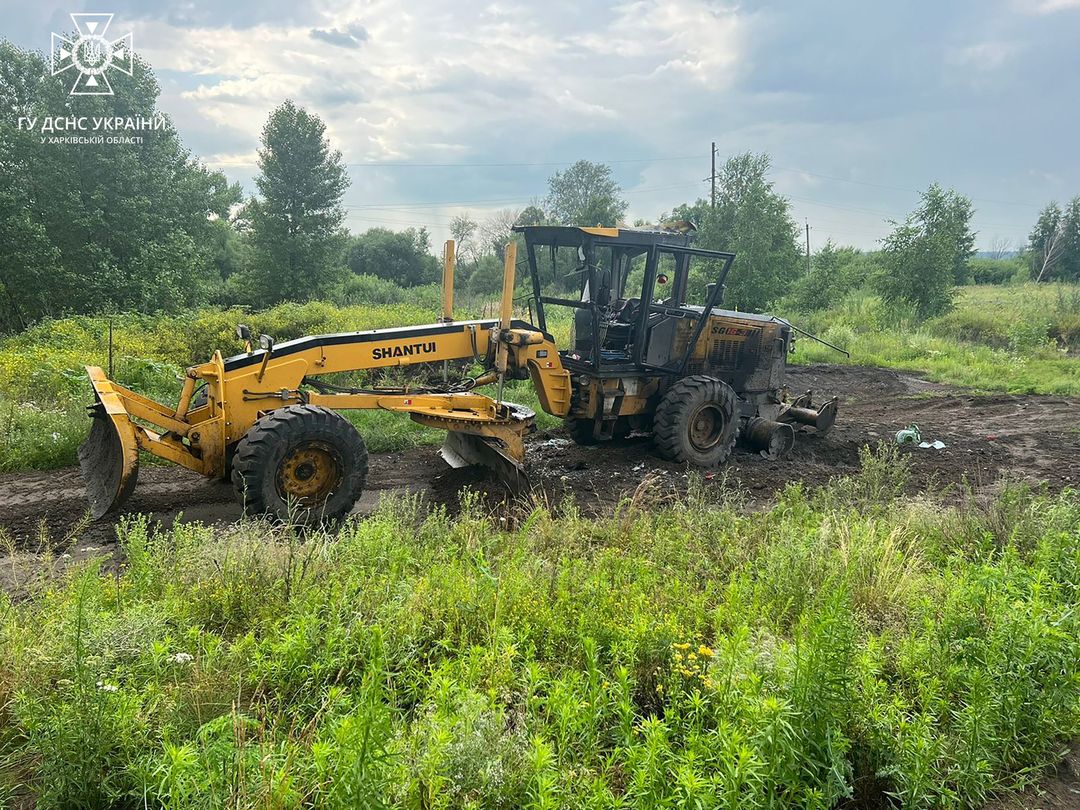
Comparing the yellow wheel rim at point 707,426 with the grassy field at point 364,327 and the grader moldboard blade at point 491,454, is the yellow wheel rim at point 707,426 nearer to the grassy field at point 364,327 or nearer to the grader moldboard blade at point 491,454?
the grassy field at point 364,327

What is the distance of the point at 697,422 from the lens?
27.0 ft

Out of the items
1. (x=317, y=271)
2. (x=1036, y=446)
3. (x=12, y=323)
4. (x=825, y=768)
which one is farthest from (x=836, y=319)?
(x=12, y=323)

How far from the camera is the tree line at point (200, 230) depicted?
55.4 ft

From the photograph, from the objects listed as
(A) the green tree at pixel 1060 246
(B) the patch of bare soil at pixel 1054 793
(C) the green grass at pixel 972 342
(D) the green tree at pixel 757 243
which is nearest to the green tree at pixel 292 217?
(D) the green tree at pixel 757 243

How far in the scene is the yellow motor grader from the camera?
5281 millimetres

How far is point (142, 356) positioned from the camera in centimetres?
1094

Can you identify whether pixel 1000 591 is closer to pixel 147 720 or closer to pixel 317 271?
pixel 147 720

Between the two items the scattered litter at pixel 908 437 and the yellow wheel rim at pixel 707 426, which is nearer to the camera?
the yellow wheel rim at pixel 707 426

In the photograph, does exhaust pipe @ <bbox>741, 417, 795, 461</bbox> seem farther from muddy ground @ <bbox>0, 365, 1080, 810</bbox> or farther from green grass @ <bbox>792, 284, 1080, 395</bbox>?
green grass @ <bbox>792, 284, 1080, 395</bbox>

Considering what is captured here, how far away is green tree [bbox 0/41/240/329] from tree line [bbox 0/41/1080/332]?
36 mm

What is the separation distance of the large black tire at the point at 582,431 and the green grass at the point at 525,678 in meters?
4.36

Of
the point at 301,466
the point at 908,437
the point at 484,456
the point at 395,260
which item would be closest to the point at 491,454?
the point at 484,456

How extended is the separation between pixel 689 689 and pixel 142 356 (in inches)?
437

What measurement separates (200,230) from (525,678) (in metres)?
24.3
